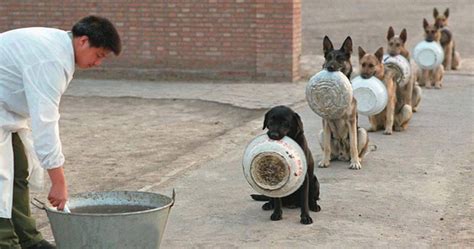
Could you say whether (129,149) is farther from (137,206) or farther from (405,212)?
(137,206)

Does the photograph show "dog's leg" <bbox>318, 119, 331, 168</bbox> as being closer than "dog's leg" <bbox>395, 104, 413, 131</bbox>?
Yes

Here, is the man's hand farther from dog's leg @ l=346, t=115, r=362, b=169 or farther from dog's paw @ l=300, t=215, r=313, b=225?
dog's leg @ l=346, t=115, r=362, b=169

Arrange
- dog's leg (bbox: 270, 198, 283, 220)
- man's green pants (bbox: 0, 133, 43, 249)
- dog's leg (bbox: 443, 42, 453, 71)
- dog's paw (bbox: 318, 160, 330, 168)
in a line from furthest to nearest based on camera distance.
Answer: dog's leg (bbox: 443, 42, 453, 71)
dog's paw (bbox: 318, 160, 330, 168)
dog's leg (bbox: 270, 198, 283, 220)
man's green pants (bbox: 0, 133, 43, 249)

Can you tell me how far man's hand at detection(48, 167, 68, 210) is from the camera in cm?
524

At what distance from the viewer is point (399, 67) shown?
11.4m

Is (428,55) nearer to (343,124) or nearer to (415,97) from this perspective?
(415,97)

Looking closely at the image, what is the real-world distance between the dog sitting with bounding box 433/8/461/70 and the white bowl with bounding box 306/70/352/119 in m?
7.28

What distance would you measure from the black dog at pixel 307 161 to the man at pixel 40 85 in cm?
199

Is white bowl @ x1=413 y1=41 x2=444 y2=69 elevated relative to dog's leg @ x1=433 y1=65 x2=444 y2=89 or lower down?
elevated

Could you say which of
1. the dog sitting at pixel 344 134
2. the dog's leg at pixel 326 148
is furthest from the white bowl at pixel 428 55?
the dog's leg at pixel 326 148

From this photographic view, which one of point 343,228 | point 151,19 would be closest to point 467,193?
point 343,228

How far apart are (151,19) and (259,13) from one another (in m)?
1.87

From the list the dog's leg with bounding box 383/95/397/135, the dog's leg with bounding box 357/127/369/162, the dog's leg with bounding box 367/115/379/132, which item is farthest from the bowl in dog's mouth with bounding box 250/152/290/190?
the dog's leg with bounding box 367/115/379/132

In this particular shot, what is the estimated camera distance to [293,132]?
23.5 feet
